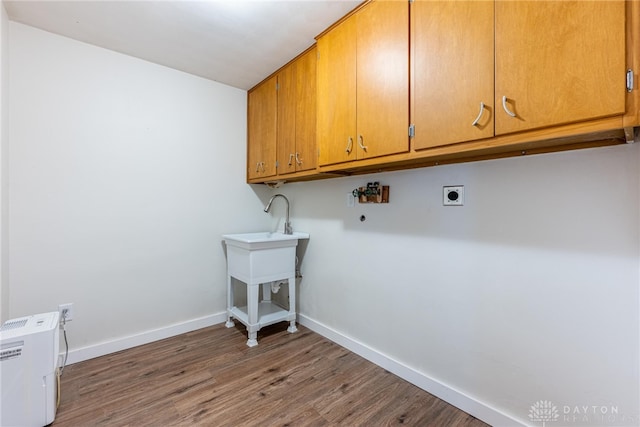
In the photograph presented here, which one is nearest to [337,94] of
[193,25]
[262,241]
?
[193,25]

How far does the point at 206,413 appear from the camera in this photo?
149 centimetres

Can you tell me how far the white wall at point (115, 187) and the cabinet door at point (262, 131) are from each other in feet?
0.43

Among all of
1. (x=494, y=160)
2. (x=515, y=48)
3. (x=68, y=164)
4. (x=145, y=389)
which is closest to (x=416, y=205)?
(x=494, y=160)

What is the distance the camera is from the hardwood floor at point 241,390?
146 cm

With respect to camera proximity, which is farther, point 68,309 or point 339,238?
point 339,238

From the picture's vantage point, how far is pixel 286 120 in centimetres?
229

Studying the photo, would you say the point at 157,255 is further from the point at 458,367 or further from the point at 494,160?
the point at 494,160

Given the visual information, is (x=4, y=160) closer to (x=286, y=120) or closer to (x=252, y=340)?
(x=286, y=120)

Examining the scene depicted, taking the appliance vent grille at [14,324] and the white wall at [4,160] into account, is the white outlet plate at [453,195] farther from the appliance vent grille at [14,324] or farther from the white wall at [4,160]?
the white wall at [4,160]

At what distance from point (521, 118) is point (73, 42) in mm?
2765

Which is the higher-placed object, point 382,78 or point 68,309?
point 382,78

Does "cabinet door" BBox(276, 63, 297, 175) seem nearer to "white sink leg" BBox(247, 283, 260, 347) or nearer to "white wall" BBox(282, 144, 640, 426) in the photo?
"white wall" BBox(282, 144, 640, 426)

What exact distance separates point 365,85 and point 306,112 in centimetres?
64

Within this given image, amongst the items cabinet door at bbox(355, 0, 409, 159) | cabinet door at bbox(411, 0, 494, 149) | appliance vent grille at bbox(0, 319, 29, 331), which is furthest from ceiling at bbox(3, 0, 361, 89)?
appliance vent grille at bbox(0, 319, 29, 331)
